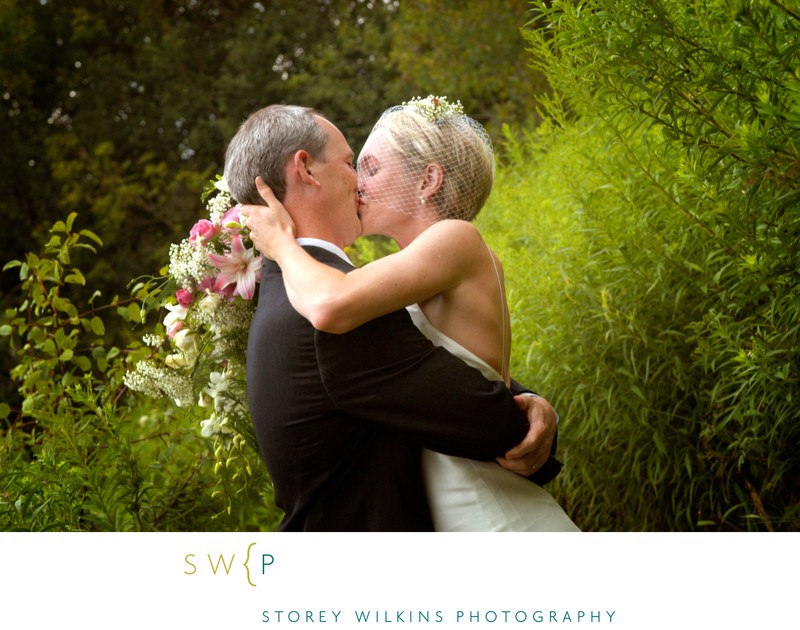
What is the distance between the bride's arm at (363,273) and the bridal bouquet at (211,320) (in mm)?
248

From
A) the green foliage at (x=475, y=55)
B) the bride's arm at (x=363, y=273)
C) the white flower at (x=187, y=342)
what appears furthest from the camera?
the green foliage at (x=475, y=55)

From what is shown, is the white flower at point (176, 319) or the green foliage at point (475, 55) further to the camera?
the green foliage at point (475, 55)

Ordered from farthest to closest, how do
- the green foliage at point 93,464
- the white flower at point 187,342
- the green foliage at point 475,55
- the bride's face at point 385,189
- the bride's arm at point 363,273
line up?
the green foliage at point 475,55 → the green foliage at point 93,464 → the white flower at point 187,342 → the bride's face at point 385,189 → the bride's arm at point 363,273

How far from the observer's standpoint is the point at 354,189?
6.48ft

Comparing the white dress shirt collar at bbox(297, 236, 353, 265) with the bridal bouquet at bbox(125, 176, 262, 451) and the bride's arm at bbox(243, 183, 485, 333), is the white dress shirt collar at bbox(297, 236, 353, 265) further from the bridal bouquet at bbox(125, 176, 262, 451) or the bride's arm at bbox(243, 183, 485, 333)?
the bridal bouquet at bbox(125, 176, 262, 451)

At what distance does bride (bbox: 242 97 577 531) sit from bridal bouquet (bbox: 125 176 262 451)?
25 cm

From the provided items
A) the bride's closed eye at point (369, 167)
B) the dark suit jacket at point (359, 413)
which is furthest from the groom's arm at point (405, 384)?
the bride's closed eye at point (369, 167)

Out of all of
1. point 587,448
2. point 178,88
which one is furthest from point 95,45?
point 587,448

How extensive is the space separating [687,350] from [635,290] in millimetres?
301

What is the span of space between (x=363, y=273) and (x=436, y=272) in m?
0.16

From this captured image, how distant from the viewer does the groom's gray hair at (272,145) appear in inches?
74.1
